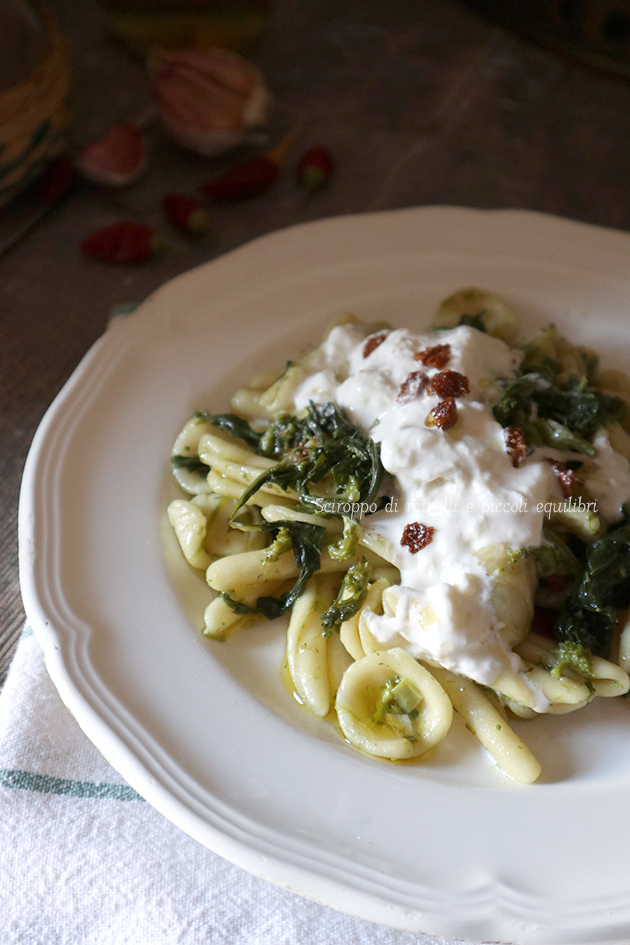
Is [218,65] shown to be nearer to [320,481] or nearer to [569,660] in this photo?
[320,481]

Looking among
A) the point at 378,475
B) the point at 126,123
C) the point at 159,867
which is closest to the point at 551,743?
the point at 378,475

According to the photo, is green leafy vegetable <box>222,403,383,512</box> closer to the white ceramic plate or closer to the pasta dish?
the pasta dish

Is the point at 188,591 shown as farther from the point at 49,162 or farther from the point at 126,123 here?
the point at 126,123

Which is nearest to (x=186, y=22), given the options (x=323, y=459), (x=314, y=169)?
(x=314, y=169)

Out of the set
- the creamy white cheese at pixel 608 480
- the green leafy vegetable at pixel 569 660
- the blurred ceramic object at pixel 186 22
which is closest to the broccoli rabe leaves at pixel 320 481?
the green leafy vegetable at pixel 569 660

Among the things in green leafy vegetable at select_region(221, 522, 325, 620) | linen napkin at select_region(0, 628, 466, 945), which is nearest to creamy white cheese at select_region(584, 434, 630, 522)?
green leafy vegetable at select_region(221, 522, 325, 620)
